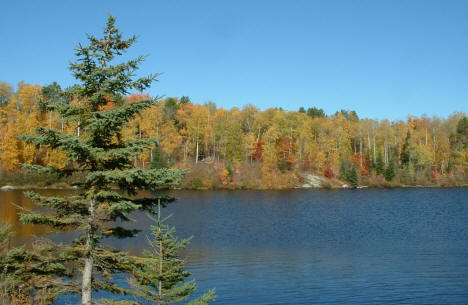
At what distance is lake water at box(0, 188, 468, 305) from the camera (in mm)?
19109

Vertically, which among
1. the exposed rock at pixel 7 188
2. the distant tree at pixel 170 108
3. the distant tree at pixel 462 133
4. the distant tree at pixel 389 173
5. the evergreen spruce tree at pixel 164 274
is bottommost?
the evergreen spruce tree at pixel 164 274

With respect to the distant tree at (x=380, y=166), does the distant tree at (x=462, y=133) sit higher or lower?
higher

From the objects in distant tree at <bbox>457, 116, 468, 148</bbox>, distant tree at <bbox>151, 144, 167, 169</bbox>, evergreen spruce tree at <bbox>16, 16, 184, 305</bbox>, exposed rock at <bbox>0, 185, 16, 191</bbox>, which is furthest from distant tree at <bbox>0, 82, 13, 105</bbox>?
distant tree at <bbox>457, 116, 468, 148</bbox>

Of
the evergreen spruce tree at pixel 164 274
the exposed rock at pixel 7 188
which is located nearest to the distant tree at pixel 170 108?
the exposed rock at pixel 7 188

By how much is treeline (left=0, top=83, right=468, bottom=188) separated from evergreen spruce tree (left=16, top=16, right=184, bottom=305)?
201 ft

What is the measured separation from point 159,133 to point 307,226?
170 feet

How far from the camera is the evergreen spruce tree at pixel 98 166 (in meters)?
9.85

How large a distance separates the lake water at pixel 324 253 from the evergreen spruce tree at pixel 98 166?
8.61 meters

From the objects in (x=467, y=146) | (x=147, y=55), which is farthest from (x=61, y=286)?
(x=467, y=146)

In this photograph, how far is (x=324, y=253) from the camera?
26.3 metres

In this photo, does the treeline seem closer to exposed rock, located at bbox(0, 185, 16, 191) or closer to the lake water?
exposed rock, located at bbox(0, 185, 16, 191)

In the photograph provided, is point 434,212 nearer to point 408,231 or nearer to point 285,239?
point 408,231

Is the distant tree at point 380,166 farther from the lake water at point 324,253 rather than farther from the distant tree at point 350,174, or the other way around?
the lake water at point 324,253

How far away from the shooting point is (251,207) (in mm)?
49406
